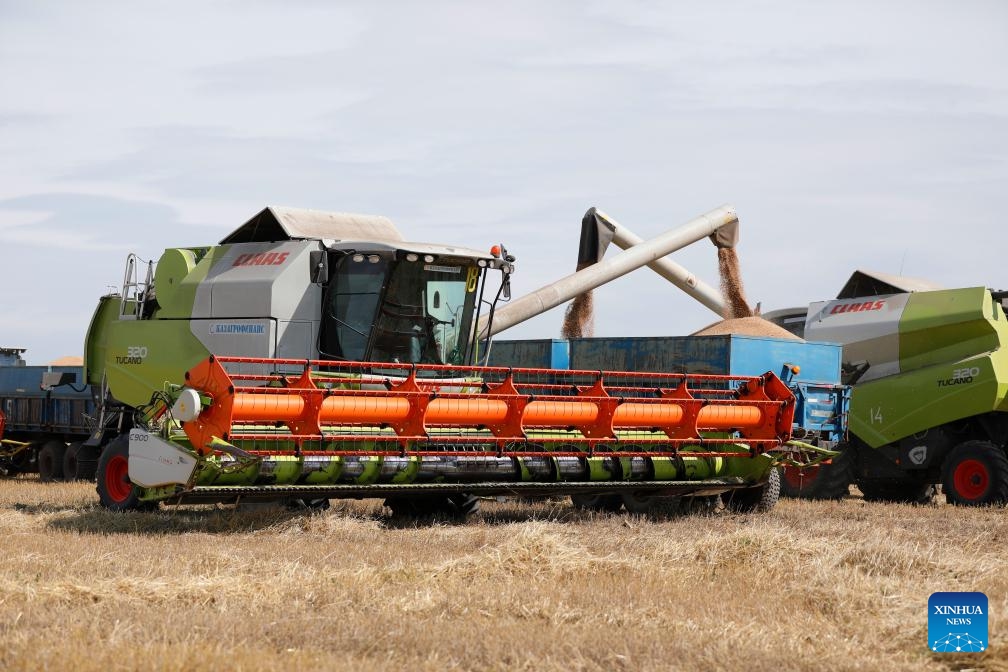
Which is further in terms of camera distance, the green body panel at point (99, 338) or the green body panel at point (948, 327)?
the green body panel at point (948, 327)

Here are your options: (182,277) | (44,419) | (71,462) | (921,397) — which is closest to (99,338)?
(182,277)

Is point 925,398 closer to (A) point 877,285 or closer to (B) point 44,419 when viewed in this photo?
(A) point 877,285

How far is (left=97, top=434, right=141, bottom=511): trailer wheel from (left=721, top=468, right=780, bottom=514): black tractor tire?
16.3 feet

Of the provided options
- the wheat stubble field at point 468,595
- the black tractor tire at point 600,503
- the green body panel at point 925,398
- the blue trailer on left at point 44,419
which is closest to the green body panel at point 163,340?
the wheat stubble field at point 468,595

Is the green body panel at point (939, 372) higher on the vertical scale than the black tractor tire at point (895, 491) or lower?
higher

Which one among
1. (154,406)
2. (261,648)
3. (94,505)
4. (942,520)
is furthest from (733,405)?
(261,648)

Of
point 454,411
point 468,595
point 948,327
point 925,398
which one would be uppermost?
point 948,327

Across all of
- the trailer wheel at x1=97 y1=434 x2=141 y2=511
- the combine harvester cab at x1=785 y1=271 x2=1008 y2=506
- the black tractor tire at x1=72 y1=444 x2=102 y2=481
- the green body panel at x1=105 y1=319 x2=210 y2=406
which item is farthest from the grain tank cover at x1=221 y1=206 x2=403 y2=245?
the combine harvester cab at x1=785 y1=271 x2=1008 y2=506

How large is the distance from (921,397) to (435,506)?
580 cm

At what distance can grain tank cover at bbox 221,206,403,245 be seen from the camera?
10273 mm

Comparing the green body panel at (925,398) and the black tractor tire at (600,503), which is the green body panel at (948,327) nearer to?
the green body panel at (925,398)

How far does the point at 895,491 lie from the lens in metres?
13.9

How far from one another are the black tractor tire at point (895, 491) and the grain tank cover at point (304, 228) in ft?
A: 21.0

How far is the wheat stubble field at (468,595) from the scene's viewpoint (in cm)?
455
